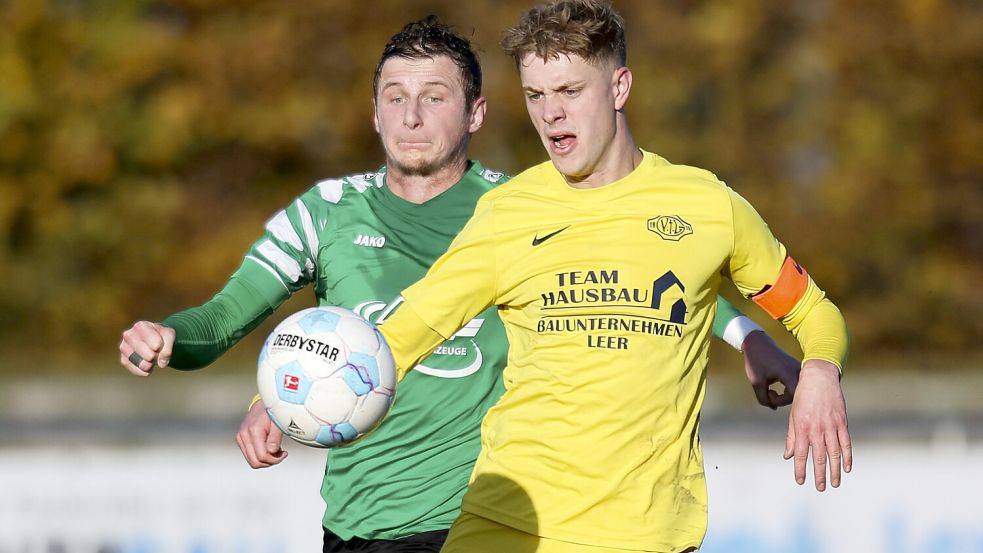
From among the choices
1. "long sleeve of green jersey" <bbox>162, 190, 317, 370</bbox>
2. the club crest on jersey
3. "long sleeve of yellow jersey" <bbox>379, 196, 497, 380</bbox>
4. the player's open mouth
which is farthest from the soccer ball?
the club crest on jersey

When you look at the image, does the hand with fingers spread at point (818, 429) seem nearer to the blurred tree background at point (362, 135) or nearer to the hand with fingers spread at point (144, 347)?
the hand with fingers spread at point (144, 347)

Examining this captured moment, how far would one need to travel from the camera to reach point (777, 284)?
4473mm

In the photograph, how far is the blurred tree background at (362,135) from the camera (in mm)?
22094

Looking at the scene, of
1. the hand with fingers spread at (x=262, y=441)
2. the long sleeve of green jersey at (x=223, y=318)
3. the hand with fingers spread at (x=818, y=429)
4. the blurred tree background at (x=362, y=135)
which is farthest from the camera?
the blurred tree background at (x=362, y=135)

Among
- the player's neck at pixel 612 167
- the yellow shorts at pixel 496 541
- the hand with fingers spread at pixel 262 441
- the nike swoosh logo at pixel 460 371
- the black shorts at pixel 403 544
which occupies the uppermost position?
the player's neck at pixel 612 167

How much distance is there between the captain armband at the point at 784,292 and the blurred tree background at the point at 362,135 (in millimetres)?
17209

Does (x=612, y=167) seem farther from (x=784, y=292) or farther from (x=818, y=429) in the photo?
(x=818, y=429)

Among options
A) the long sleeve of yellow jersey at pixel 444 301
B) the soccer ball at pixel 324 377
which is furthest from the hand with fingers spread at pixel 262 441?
the long sleeve of yellow jersey at pixel 444 301

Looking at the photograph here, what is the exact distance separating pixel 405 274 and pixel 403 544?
3.29 ft

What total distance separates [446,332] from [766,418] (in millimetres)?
7316

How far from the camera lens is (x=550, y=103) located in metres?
4.36

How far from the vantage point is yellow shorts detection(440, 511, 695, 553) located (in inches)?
165

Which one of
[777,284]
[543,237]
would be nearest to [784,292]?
[777,284]

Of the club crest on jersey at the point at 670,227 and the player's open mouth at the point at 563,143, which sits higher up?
the player's open mouth at the point at 563,143
